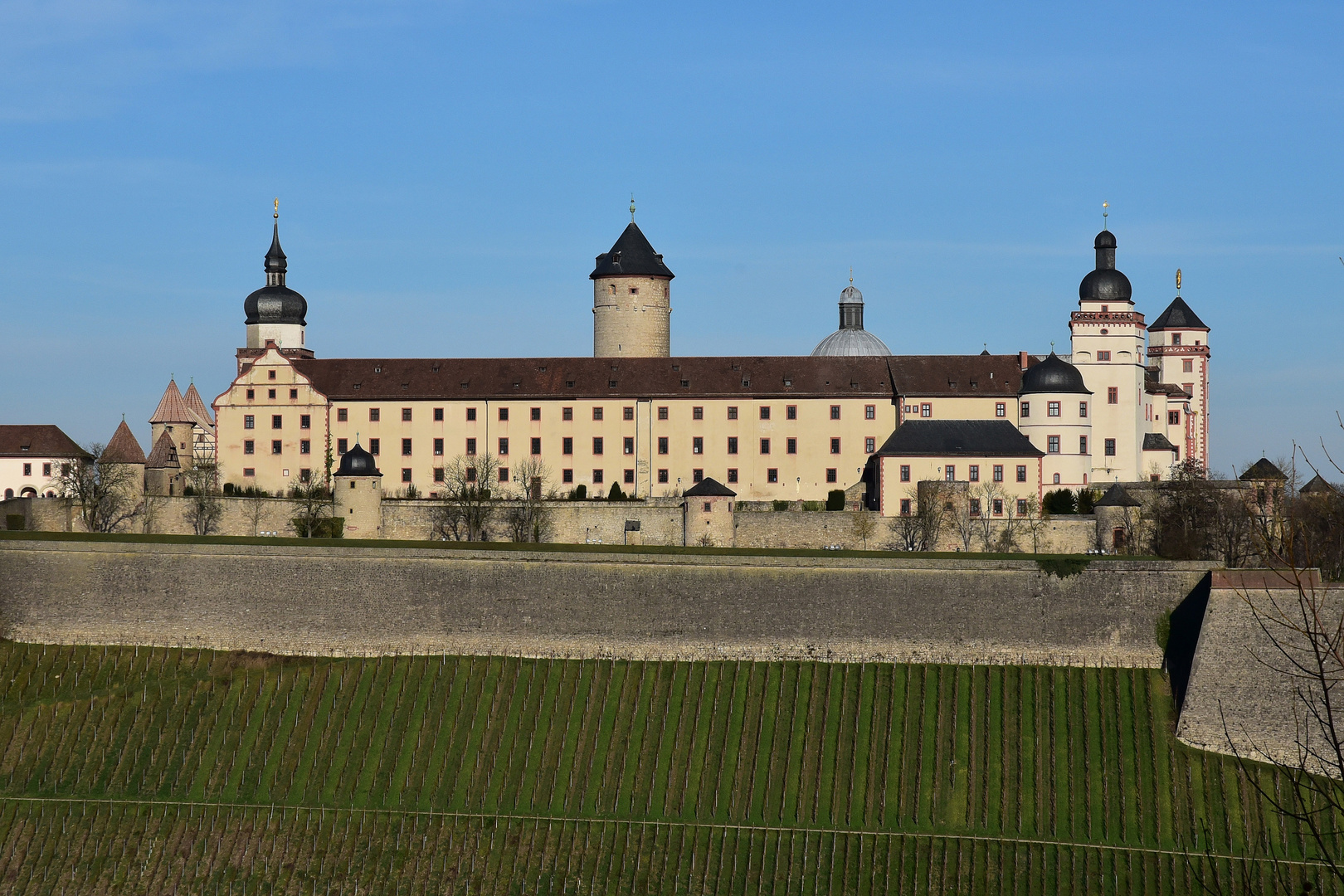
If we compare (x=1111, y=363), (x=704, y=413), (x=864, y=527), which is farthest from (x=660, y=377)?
(x=1111, y=363)

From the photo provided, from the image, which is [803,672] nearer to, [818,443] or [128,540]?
[128,540]

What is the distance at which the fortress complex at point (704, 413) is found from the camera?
220 ft

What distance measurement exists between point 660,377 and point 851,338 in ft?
61.8

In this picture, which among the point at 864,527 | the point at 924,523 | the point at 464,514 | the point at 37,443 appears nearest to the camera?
the point at 924,523

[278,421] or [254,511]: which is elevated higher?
[278,421]

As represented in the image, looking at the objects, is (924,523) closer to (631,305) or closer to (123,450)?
(631,305)

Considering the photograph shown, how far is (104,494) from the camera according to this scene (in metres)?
61.7

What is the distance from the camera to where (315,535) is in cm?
5988

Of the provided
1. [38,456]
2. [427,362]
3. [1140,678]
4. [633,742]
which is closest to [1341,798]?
[1140,678]

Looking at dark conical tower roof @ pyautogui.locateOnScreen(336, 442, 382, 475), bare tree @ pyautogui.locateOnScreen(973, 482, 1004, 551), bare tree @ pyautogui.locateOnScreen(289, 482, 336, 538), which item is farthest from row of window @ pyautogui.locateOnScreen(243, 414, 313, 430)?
bare tree @ pyautogui.locateOnScreen(973, 482, 1004, 551)

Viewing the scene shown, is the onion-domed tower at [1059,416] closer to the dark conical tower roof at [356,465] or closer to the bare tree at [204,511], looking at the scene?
the dark conical tower roof at [356,465]

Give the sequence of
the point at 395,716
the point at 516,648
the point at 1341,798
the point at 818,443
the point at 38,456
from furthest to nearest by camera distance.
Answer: the point at 38,456
the point at 818,443
the point at 516,648
the point at 395,716
the point at 1341,798

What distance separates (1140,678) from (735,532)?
795 inches

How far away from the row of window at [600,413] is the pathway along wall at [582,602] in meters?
22.6
